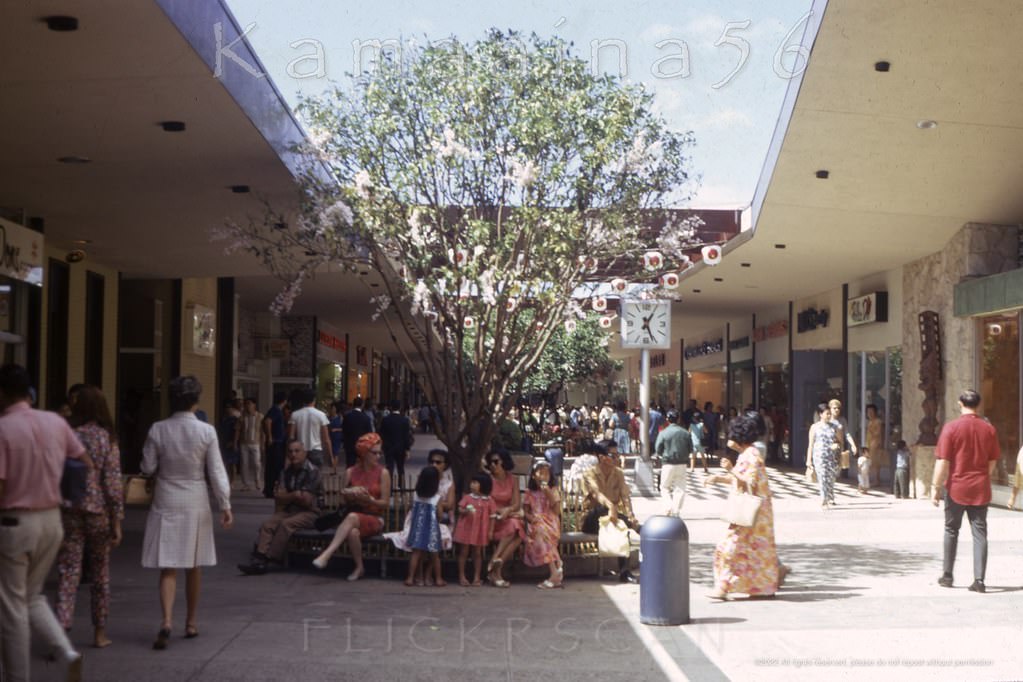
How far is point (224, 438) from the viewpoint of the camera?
66.9 ft

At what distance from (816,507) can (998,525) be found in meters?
3.19

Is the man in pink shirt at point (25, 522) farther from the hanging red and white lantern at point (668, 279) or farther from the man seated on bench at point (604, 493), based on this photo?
the hanging red and white lantern at point (668, 279)

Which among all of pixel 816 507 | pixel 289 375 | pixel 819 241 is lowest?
pixel 816 507

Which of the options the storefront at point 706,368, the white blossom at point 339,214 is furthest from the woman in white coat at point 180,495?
the storefront at point 706,368

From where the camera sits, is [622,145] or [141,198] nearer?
[622,145]

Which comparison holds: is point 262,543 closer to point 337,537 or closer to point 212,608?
point 337,537

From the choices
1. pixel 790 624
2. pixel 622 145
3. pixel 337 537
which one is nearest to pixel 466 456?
pixel 337 537

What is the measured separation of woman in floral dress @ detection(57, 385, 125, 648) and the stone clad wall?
15.2m

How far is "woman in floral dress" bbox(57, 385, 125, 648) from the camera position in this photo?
23.5 feet

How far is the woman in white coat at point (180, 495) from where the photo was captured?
7.35m

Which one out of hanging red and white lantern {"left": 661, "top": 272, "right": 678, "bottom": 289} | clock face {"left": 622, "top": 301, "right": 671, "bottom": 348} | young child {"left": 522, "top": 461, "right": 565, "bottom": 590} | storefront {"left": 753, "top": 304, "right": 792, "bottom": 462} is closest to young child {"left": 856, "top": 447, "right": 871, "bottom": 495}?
clock face {"left": 622, "top": 301, "right": 671, "bottom": 348}

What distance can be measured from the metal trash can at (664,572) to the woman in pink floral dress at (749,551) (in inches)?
48.3

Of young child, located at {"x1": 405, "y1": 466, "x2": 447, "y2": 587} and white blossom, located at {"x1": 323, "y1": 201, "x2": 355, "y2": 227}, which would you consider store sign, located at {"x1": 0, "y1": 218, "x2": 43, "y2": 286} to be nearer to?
white blossom, located at {"x1": 323, "y1": 201, "x2": 355, "y2": 227}

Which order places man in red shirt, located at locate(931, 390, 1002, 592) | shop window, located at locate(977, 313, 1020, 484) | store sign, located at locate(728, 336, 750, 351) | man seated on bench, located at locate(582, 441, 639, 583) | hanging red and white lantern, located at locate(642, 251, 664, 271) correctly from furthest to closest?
store sign, located at locate(728, 336, 750, 351) < shop window, located at locate(977, 313, 1020, 484) < hanging red and white lantern, located at locate(642, 251, 664, 271) < man seated on bench, located at locate(582, 441, 639, 583) < man in red shirt, located at locate(931, 390, 1002, 592)
